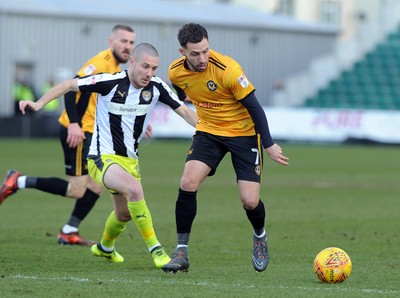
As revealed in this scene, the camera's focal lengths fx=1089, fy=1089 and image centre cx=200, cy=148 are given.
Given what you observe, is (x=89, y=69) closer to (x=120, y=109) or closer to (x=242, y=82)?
(x=120, y=109)

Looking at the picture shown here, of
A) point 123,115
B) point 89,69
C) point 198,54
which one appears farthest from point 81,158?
point 198,54

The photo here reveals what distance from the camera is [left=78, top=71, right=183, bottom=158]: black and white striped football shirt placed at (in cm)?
930

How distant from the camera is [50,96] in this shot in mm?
9070

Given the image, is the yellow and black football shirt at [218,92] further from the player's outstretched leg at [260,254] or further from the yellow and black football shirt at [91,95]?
the yellow and black football shirt at [91,95]

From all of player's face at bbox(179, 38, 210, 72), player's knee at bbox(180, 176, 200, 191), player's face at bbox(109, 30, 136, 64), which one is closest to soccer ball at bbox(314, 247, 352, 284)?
player's knee at bbox(180, 176, 200, 191)

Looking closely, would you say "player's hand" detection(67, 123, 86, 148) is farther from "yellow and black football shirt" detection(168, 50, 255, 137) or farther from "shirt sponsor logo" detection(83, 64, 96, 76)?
"yellow and black football shirt" detection(168, 50, 255, 137)

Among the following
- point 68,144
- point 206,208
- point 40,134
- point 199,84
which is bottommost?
point 40,134

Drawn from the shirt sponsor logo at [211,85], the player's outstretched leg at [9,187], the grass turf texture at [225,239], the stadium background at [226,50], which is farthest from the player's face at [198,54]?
the stadium background at [226,50]

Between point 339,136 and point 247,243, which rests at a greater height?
point 247,243

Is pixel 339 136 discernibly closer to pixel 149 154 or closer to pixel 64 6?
pixel 149 154

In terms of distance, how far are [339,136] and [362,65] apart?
8.47 metres

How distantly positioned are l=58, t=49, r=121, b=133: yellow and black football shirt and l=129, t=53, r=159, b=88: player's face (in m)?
1.77

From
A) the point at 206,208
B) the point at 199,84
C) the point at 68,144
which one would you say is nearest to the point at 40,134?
the point at 206,208

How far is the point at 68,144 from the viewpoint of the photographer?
11.4 metres
